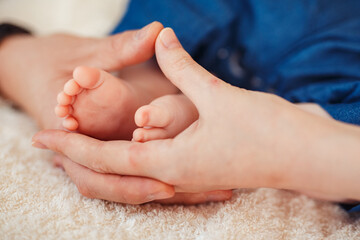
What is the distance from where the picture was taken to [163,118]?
1.68 ft

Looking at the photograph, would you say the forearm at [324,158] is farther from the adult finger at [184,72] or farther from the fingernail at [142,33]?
the fingernail at [142,33]

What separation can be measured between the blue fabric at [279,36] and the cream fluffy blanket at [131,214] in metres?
0.27

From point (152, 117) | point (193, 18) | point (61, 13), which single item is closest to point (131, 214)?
point (152, 117)

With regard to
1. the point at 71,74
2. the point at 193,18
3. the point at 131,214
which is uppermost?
the point at 193,18

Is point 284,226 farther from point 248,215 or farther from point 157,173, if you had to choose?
point 157,173

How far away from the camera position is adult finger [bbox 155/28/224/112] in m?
0.50

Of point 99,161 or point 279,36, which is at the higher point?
point 279,36

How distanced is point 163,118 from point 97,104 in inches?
4.9

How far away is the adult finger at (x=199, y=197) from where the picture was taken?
1.91 feet

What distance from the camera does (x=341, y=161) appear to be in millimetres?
445

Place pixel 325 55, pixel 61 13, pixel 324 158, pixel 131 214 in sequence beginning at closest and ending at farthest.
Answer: pixel 324 158
pixel 131 214
pixel 325 55
pixel 61 13

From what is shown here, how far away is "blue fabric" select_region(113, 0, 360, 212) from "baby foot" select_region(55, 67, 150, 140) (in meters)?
0.29

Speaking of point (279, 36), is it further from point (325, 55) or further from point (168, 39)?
point (168, 39)

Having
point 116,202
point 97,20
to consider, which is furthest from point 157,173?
point 97,20
